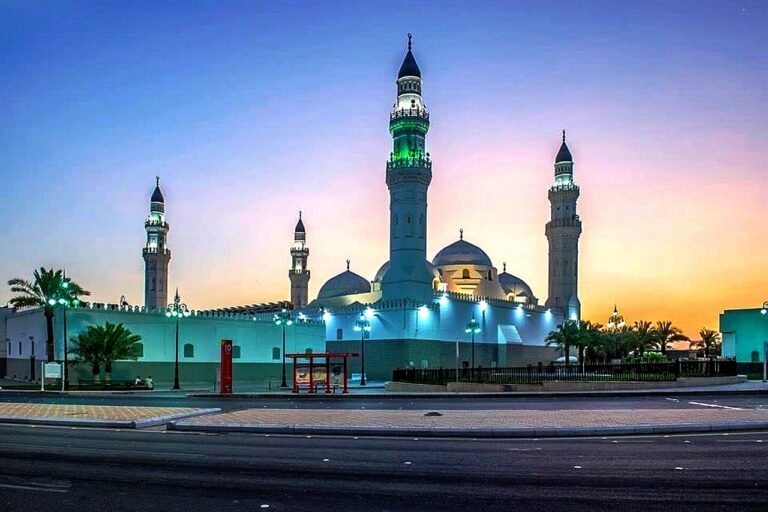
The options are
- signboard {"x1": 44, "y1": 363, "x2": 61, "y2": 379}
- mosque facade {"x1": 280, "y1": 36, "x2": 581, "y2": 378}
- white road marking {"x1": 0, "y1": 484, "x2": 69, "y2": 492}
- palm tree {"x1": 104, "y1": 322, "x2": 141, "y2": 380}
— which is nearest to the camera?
white road marking {"x1": 0, "y1": 484, "x2": 69, "y2": 492}

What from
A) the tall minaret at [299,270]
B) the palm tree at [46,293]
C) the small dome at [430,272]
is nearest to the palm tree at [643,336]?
the small dome at [430,272]

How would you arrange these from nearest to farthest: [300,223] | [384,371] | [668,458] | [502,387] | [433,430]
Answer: [668,458], [433,430], [502,387], [384,371], [300,223]

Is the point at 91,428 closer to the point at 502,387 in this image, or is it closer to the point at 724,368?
the point at 502,387

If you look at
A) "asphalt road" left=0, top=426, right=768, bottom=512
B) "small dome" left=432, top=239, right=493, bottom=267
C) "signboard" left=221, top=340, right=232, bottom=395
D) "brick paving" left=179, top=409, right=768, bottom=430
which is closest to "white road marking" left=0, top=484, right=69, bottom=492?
"asphalt road" left=0, top=426, right=768, bottom=512

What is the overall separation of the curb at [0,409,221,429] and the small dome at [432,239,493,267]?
61.3 meters

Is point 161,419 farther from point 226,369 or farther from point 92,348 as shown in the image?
point 92,348

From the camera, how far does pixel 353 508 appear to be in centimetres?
855

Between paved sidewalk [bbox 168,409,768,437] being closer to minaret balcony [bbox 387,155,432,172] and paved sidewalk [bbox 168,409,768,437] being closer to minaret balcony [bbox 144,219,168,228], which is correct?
minaret balcony [bbox 387,155,432,172]

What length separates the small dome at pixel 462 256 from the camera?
8138cm

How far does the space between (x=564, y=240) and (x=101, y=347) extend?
53250 millimetres

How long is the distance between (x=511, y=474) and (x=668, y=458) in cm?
300

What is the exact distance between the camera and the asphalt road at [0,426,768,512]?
8.83 meters

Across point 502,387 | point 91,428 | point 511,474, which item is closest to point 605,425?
point 511,474

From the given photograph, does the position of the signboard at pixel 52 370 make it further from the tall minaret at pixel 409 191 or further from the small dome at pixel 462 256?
the small dome at pixel 462 256
